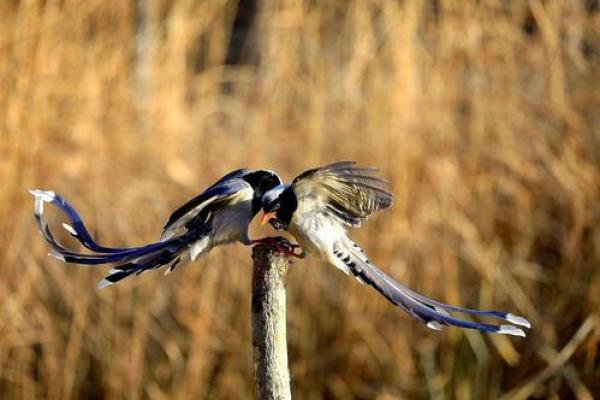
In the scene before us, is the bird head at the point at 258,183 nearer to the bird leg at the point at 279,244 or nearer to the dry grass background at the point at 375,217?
the bird leg at the point at 279,244

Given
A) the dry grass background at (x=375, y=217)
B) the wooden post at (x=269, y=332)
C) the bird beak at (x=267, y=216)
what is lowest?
the wooden post at (x=269, y=332)

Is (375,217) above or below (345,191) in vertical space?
above

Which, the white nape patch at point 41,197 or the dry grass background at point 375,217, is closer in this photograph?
the white nape patch at point 41,197

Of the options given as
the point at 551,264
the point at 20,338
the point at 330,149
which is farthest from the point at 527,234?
the point at 20,338

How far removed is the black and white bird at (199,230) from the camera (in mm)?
609

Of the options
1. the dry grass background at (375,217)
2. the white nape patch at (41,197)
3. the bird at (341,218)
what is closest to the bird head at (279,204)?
the bird at (341,218)

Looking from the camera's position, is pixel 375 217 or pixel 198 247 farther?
pixel 375 217

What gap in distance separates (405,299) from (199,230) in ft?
0.41

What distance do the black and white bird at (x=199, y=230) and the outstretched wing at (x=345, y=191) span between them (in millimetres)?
29

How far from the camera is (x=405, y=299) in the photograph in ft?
2.04

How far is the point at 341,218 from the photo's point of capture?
24.4 inches

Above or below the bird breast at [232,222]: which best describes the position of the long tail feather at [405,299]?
below

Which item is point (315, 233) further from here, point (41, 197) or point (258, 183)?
point (41, 197)

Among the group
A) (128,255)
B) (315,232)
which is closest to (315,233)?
(315,232)
